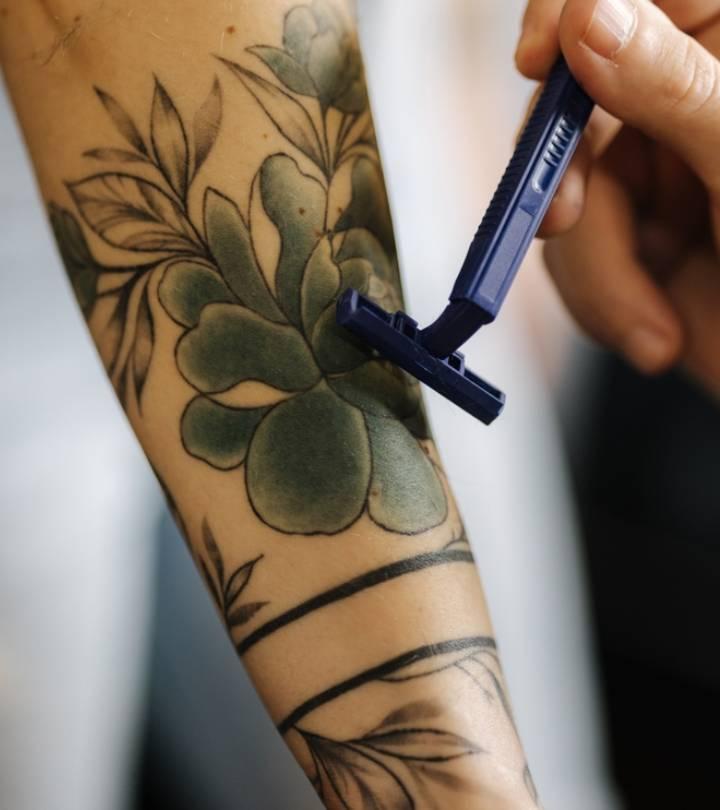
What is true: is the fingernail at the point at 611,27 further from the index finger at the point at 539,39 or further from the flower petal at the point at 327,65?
the flower petal at the point at 327,65

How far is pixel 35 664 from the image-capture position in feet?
2.62

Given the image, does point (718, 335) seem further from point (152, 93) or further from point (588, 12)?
point (152, 93)

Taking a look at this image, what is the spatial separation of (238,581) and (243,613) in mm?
21

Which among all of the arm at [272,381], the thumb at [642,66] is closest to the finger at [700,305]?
the thumb at [642,66]

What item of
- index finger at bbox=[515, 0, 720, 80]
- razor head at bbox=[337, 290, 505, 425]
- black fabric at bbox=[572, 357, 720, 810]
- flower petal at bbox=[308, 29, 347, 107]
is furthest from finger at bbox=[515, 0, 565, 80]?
black fabric at bbox=[572, 357, 720, 810]

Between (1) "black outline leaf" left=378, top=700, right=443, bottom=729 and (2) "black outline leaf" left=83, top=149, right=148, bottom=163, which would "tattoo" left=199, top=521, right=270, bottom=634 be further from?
(2) "black outline leaf" left=83, top=149, right=148, bottom=163

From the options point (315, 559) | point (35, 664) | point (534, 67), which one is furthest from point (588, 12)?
point (35, 664)

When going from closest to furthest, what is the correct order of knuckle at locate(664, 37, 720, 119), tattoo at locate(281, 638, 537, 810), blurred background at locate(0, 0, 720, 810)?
tattoo at locate(281, 638, 537, 810) < knuckle at locate(664, 37, 720, 119) < blurred background at locate(0, 0, 720, 810)

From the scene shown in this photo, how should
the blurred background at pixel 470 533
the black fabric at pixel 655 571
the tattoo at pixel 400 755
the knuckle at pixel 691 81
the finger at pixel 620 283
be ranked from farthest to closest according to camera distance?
the black fabric at pixel 655 571
the finger at pixel 620 283
the blurred background at pixel 470 533
the knuckle at pixel 691 81
the tattoo at pixel 400 755

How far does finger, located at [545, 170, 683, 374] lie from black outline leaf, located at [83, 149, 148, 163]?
0.54 meters

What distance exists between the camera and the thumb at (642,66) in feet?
2.19

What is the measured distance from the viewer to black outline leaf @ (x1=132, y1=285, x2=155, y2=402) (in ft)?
2.01

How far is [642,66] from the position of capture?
69 cm

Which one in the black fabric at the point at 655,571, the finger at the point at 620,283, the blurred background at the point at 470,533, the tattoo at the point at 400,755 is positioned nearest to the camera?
the tattoo at the point at 400,755
